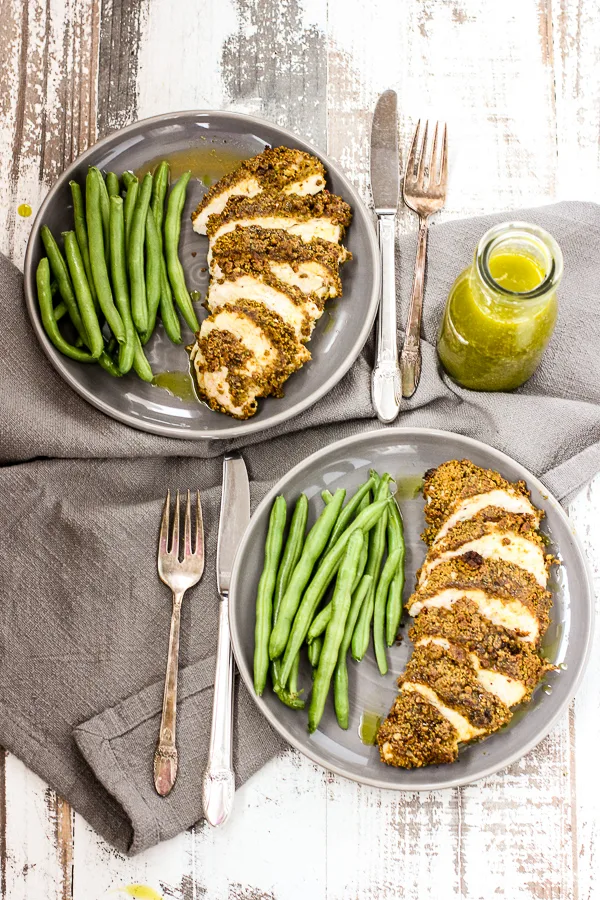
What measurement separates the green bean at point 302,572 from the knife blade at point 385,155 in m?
1.24

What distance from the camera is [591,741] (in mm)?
3184

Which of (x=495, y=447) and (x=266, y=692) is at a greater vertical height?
(x=495, y=447)

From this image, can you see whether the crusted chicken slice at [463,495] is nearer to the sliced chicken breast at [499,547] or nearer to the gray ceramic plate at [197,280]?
the sliced chicken breast at [499,547]

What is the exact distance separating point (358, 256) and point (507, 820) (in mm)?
2273

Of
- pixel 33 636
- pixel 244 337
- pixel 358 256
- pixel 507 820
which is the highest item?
pixel 358 256

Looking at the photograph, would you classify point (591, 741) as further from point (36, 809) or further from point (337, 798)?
point (36, 809)

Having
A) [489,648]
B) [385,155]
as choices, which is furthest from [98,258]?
[489,648]

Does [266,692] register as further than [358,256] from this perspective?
No

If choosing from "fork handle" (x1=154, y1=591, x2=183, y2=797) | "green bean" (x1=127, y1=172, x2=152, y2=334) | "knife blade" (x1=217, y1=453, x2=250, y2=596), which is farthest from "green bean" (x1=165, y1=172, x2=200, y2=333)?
"fork handle" (x1=154, y1=591, x2=183, y2=797)

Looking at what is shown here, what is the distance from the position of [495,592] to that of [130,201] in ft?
6.74

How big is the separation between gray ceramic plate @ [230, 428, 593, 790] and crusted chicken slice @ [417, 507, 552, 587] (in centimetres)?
14

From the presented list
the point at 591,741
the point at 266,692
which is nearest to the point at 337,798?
the point at 266,692

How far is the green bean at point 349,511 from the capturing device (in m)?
3.10

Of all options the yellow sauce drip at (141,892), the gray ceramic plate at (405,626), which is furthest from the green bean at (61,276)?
the yellow sauce drip at (141,892)
